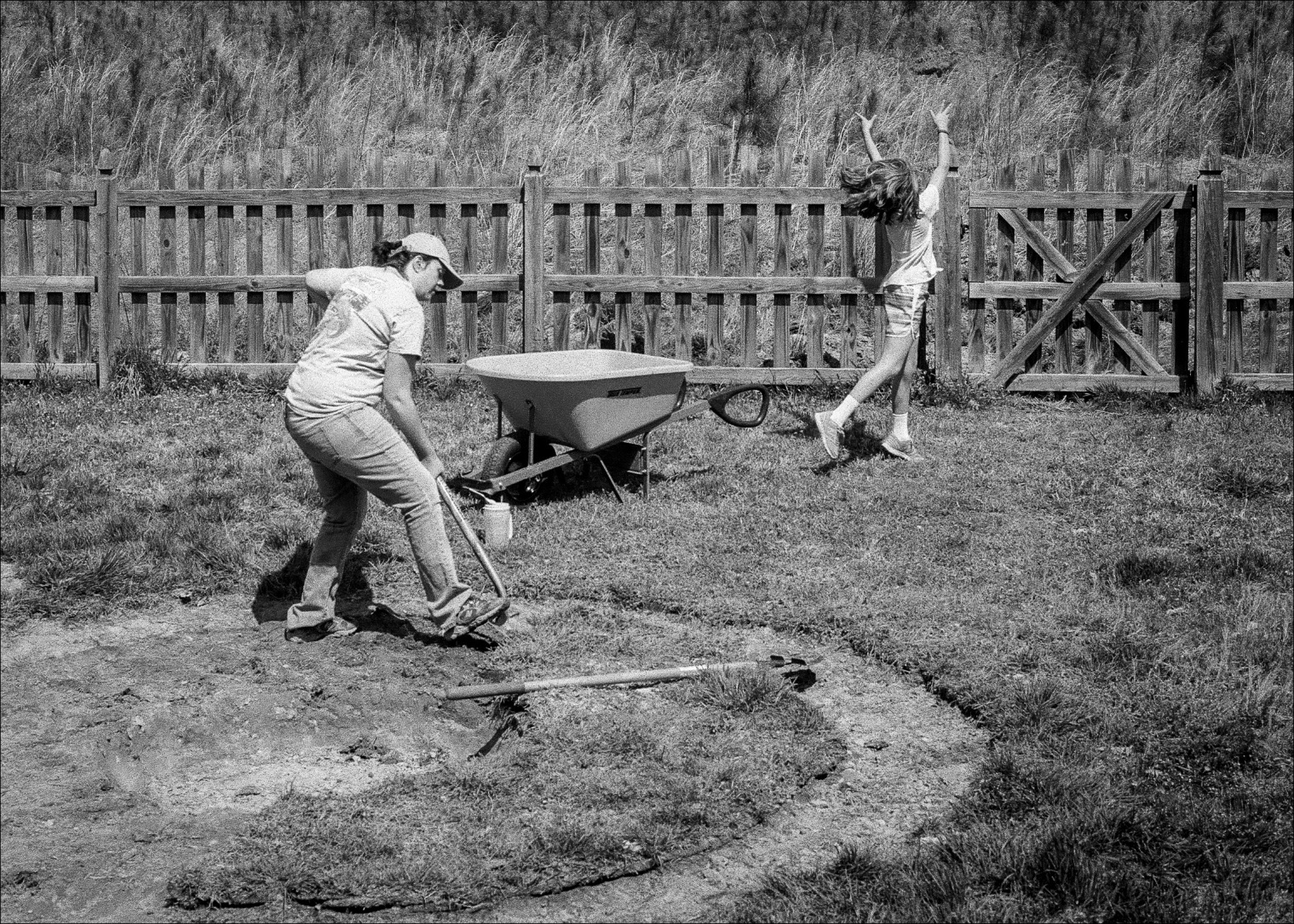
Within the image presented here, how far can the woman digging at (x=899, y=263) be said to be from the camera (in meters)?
8.76

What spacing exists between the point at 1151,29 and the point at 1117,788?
50.3 ft

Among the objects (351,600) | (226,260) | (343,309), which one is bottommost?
(351,600)

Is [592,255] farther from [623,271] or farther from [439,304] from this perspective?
[439,304]

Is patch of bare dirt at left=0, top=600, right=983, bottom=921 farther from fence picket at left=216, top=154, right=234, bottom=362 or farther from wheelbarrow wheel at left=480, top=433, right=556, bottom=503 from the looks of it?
fence picket at left=216, top=154, right=234, bottom=362

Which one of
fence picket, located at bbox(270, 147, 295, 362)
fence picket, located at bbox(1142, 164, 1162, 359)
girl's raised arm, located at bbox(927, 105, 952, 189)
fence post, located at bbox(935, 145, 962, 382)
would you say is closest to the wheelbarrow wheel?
girl's raised arm, located at bbox(927, 105, 952, 189)

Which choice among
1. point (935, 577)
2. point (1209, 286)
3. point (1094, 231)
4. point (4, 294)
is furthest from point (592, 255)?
point (935, 577)

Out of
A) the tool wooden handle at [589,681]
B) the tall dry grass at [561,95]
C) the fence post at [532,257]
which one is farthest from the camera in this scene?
the tall dry grass at [561,95]

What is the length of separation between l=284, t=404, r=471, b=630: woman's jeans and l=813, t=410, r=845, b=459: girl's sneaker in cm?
322

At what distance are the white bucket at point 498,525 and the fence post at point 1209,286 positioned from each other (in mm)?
6096

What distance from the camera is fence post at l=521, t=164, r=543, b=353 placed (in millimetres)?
10641

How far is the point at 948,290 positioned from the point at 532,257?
3105 mm

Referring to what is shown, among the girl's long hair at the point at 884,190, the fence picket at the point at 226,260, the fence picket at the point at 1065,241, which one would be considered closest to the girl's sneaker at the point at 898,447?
the girl's long hair at the point at 884,190

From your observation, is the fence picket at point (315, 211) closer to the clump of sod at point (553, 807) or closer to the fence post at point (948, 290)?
the fence post at point (948, 290)

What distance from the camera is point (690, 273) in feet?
35.7
